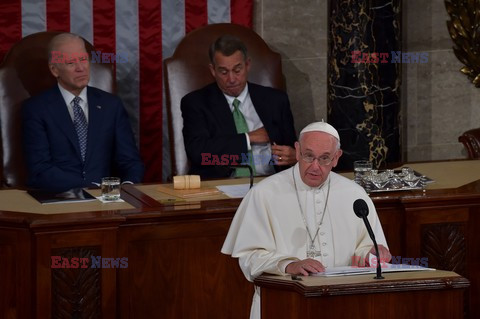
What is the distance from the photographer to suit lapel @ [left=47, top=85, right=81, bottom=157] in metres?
6.84

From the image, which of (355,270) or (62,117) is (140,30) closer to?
(62,117)

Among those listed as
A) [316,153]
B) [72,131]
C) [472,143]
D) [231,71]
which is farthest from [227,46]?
[316,153]

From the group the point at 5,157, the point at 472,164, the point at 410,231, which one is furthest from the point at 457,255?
the point at 5,157

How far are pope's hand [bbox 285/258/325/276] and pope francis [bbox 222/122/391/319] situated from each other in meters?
0.14

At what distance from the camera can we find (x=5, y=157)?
7.18 meters

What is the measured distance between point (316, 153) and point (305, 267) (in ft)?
1.73

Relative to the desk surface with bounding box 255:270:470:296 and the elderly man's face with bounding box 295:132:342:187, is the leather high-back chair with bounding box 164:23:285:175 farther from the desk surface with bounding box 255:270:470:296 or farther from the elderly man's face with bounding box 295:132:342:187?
the desk surface with bounding box 255:270:470:296

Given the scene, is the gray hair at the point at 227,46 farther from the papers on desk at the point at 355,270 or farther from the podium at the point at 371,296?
the podium at the point at 371,296

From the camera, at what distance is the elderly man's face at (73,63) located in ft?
22.2

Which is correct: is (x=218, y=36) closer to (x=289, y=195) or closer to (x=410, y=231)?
(x=410, y=231)

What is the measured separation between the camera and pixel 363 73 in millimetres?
7902

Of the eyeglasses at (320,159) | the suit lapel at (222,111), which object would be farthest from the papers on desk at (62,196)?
the eyeglasses at (320,159)

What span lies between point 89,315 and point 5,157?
2205 millimetres

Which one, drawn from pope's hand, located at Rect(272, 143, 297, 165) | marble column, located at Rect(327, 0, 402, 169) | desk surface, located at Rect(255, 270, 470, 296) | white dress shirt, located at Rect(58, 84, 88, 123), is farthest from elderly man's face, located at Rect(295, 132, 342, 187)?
marble column, located at Rect(327, 0, 402, 169)
